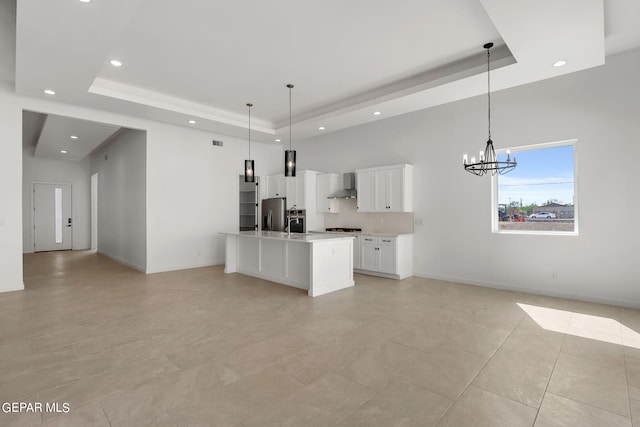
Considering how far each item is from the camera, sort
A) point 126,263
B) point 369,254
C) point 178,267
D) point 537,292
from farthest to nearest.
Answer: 1. point 126,263
2. point 178,267
3. point 369,254
4. point 537,292

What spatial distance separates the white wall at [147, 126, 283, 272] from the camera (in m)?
6.72

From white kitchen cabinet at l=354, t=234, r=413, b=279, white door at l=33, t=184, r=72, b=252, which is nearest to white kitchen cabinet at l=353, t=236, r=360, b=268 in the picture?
white kitchen cabinet at l=354, t=234, r=413, b=279

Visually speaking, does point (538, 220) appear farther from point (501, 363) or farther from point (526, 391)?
point (526, 391)

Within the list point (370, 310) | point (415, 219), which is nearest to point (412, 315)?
point (370, 310)

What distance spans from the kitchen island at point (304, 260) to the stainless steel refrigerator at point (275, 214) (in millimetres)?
1857

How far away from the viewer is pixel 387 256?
6102mm

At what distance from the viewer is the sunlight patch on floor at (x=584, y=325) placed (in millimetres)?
3252

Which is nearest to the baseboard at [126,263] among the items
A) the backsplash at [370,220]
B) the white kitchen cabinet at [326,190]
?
the white kitchen cabinet at [326,190]

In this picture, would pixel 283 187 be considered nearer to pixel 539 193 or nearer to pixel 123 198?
pixel 123 198

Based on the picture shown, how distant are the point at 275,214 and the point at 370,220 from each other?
2553 millimetres

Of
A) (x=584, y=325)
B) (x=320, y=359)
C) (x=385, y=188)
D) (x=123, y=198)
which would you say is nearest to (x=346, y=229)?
(x=385, y=188)

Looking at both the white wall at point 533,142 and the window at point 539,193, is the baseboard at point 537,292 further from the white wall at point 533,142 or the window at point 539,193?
the window at point 539,193

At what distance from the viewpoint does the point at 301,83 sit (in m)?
5.30

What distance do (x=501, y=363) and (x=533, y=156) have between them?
147 inches
